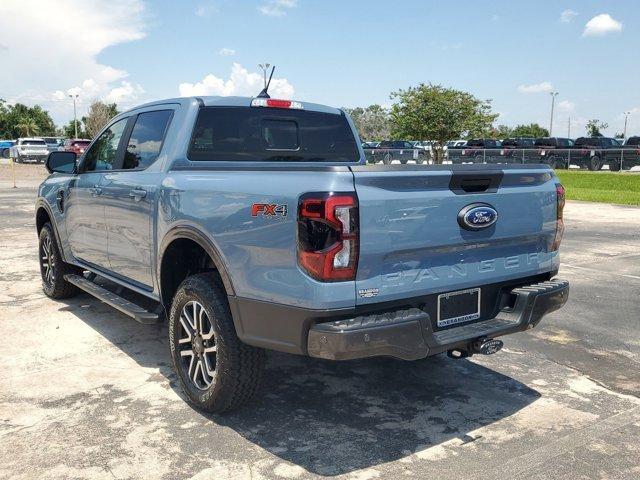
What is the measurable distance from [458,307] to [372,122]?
532ft

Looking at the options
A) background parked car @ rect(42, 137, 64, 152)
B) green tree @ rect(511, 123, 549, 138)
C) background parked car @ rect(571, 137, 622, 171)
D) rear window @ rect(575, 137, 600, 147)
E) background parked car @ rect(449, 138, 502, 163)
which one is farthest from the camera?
green tree @ rect(511, 123, 549, 138)

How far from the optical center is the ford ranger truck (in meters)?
3.05

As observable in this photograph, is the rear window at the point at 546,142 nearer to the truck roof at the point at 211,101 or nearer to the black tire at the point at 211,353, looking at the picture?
the truck roof at the point at 211,101

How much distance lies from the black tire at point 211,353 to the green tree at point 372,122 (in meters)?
127

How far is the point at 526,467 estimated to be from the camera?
3199 mm

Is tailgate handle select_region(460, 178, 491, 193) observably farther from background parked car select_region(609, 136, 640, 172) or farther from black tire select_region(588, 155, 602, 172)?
black tire select_region(588, 155, 602, 172)

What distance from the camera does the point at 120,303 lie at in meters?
4.78

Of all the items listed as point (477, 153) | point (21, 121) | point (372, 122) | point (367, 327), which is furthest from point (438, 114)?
point (372, 122)

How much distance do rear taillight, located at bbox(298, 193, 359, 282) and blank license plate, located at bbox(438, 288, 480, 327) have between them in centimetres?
68

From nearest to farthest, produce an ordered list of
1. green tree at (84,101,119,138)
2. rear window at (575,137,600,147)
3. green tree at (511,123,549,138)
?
1. rear window at (575,137,600,147)
2. green tree at (84,101,119,138)
3. green tree at (511,123,549,138)

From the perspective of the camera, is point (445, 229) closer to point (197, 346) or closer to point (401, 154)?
point (197, 346)

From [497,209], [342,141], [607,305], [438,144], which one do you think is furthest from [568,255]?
[438,144]

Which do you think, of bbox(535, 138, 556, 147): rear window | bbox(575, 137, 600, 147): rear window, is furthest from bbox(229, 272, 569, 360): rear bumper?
bbox(535, 138, 556, 147): rear window

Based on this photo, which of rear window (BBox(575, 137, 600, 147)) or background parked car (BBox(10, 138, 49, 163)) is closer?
rear window (BBox(575, 137, 600, 147))
